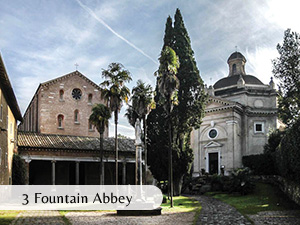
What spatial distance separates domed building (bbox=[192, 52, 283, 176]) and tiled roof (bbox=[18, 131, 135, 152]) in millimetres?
10178

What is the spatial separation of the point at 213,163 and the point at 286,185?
57.4 ft

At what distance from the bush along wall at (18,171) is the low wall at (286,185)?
67.5 feet

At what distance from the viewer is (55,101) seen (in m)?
39.5

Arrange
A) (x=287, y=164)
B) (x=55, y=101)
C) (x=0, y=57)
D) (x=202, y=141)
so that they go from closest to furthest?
(x=0, y=57), (x=287, y=164), (x=55, y=101), (x=202, y=141)

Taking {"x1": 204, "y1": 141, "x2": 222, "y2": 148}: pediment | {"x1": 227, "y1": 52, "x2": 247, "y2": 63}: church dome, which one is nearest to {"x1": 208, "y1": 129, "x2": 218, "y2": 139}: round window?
{"x1": 204, "y1": 141, "x2": 222, "y2": 148}: pediment

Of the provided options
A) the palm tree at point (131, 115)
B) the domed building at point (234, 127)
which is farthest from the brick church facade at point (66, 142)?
the domed building at point (234, 127)

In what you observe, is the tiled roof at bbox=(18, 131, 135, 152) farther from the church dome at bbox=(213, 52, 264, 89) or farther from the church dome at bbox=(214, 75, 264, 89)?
the church dome at bbox=(213, 52, 264, 89)

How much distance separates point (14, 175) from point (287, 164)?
21.2 metres

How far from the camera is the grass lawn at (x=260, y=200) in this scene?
19.3m

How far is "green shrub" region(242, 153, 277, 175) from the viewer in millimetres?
34000

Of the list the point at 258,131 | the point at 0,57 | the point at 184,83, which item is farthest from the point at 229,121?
the point at 0,57

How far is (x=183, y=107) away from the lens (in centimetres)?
2800

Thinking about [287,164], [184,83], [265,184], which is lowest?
[265,184]

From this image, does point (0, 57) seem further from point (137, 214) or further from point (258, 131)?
point (258, 131)
